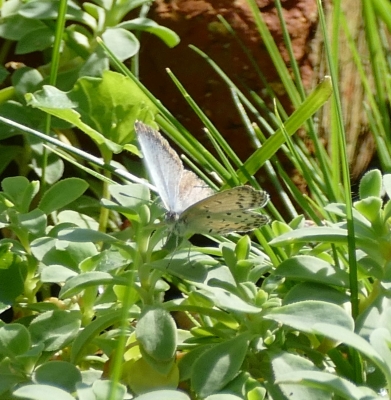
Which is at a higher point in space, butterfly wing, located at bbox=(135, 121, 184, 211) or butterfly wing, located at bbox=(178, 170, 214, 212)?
butterfly wing, located at bbox=(135, 121, 184, 211)

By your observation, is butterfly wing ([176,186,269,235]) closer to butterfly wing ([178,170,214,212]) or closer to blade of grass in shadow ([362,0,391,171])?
butterfly wing ([178,170,214,212])

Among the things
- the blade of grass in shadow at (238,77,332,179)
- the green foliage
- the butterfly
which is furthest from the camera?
the blade of grass in shadow at (238,77,332,179)

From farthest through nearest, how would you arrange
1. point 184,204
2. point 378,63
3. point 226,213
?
point 378,63, point 184,204, point 226,213

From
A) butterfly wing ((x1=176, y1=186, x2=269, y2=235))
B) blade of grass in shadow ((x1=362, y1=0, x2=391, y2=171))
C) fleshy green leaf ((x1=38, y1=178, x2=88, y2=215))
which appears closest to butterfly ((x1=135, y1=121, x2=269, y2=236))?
butterfly wing ((x1=176, y1=186, x2=269, y2=235))

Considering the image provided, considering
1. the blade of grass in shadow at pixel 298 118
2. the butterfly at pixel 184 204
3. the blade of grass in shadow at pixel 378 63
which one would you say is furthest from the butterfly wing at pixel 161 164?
the blade of grass in shadow at pixel 378 63

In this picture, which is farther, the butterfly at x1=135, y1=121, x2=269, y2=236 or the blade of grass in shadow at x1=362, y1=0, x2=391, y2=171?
the blade of grass in shadow at x1=362, y1=0, x2=391, y2=171

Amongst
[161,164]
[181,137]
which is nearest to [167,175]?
[161,164]

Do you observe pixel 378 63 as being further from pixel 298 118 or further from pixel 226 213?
pixel 226 213

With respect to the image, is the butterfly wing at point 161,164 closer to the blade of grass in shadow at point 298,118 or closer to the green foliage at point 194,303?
the green foliage at point 194,303

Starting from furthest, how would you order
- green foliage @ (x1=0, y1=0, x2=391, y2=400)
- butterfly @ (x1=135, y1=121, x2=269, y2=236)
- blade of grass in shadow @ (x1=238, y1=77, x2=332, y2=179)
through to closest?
blade of grass in shadow @ (x1=238, y1=77, x2=332, y2=179) → butterfly @ (x1=135, y1=121, x2=269, y2=236) → green foliage @ (x1=0, y1=0, x2=391, y2=400)
